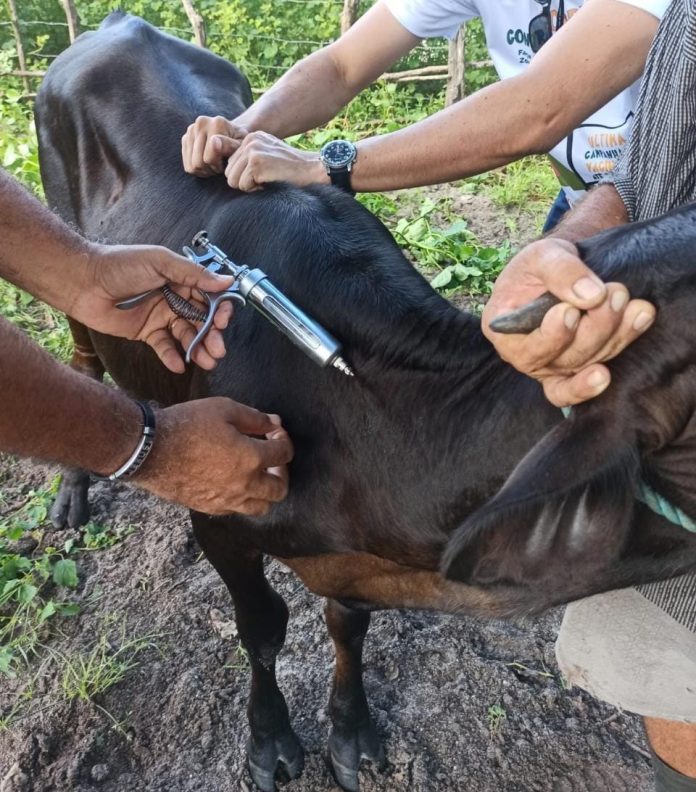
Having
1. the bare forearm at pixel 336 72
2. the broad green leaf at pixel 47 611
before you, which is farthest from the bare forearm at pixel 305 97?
the broad green leaf at pixel 47 611

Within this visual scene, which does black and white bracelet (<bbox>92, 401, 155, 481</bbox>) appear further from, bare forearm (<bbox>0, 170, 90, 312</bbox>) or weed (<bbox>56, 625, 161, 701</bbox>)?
weed (<bbox>56, 625, 161, 701</bbox>)

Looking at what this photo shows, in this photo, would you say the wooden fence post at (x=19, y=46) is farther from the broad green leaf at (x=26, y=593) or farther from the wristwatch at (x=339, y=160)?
the wristwatch at (x=339, y=160)

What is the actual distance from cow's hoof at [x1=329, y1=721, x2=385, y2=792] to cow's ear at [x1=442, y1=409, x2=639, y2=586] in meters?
1.52

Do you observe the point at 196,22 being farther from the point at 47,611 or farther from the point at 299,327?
the point at 299,327

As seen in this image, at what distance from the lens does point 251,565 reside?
9.51ft

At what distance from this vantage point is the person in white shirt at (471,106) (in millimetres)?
2572

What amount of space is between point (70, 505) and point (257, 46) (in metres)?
6.98

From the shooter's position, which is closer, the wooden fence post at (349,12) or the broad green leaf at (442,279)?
the broad green leaf at (442,279)

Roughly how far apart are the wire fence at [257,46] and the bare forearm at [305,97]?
15.4ft

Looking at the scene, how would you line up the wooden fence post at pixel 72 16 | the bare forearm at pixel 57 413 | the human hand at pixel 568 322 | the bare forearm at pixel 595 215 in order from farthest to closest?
the wooden fence post at pixel 72 16 < the bare forearm at pixel 595 215 < the bare forearm at pixel 57 413 < the human hand at pixel 568 322

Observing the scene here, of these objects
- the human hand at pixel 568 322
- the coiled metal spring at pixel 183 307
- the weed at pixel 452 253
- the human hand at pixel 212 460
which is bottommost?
the weed at pixel 452 253

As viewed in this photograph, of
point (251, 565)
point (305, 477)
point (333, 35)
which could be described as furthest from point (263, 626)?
point (333, 35)

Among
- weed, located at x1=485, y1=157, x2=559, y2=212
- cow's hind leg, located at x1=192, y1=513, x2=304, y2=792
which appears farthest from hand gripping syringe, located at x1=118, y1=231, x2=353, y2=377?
weed, located at x1=485, y1=157, x2=559, y2=212

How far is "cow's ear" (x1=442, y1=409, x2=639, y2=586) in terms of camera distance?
5.43 ft
